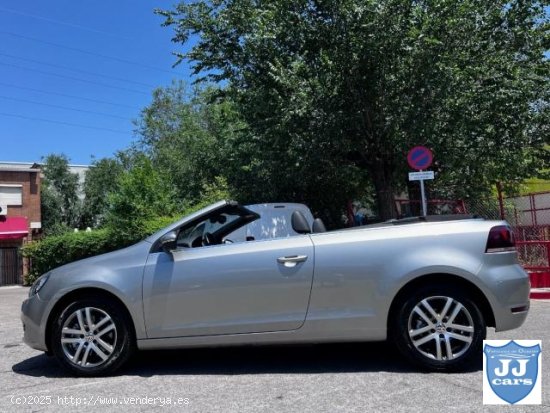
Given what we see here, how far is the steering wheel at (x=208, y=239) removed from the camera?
6.04 metres

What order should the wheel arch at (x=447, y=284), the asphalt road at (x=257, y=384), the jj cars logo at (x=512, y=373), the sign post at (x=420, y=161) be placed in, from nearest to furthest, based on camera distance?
the jj cars logo at (x=512, y=373)
the asphalt road at (x=257, y=384)
the wheel arch at (x=447, y=284)
the sign post at (x=420, y=161)

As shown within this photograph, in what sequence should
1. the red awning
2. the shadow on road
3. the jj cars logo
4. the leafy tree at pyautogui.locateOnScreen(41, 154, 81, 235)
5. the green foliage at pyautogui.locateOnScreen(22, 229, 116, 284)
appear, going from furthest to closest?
the leafy tree at pyautogui.locateOnScreen(41, 154, 81, 235) < the red awning < the green foliage at pyautogui.locateOnScreen(22, 229, 116, 284) < the shadow on road < the jj cars logo

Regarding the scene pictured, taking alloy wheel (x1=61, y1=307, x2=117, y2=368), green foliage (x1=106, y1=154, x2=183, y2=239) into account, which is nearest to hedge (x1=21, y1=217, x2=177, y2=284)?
green foliage (x1=106, y1=154, x2=183, y2=239)

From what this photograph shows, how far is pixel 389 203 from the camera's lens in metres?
14.2

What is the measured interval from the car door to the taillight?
164 centimetres

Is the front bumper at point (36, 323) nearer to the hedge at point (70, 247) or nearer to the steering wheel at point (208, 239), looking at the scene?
the steering wheel at point (208, 239)

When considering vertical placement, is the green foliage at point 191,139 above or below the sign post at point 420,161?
above

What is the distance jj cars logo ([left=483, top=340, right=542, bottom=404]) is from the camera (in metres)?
4.19

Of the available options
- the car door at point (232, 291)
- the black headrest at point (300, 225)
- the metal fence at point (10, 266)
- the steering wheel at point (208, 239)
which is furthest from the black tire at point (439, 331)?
the metal fence at point (10, 266)

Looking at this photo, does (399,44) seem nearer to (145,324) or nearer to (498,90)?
(498,90)

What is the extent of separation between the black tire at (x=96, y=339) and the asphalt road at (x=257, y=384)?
138 mm

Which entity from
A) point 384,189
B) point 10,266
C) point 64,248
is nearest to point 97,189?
point 10,266

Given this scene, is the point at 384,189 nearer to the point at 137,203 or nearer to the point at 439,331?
the point at 439,331

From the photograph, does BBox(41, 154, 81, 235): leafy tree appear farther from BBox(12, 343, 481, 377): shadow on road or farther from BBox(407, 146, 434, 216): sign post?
BBox(12, 343, 481, 377): shadow on road
